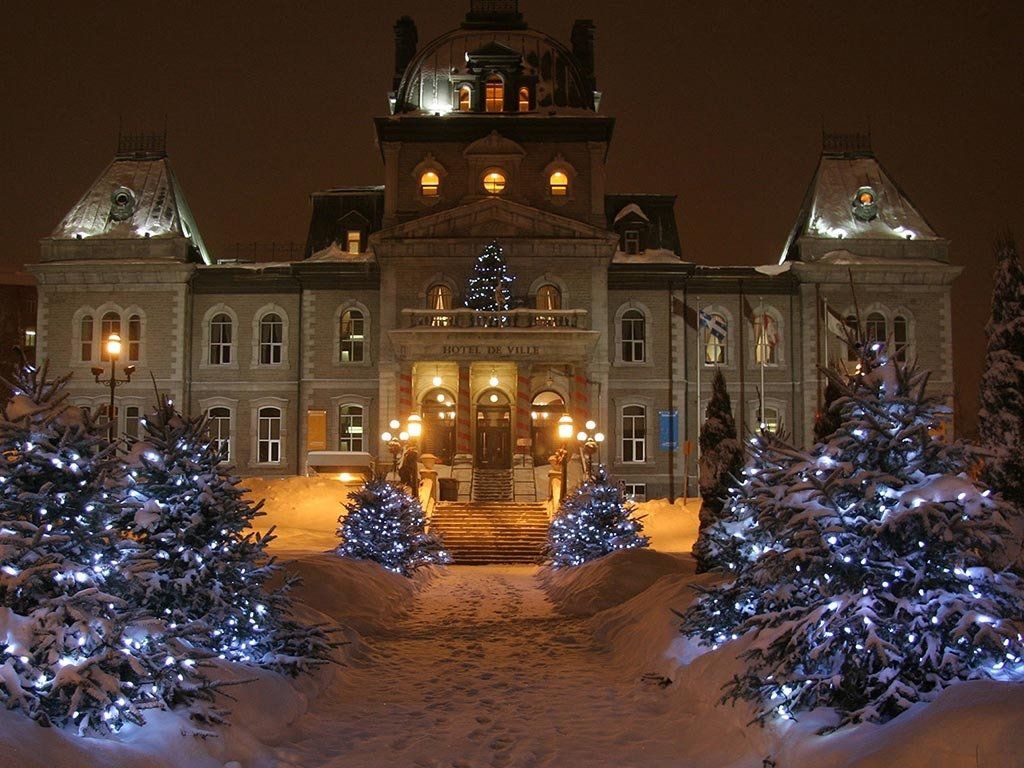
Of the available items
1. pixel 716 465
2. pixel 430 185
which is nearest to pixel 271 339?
pixel 430 185

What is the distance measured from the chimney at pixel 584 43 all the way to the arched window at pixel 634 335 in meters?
10.8

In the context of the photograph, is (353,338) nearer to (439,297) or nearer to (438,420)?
(439,297)

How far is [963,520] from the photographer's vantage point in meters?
7.81

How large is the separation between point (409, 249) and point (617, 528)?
20.7 metres

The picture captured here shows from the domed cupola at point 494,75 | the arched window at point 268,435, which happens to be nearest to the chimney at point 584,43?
the domed cupola at point 494,75

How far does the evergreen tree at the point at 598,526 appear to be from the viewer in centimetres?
2222

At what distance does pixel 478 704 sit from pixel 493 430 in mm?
30076

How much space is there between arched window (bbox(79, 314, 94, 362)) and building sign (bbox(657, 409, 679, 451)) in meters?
22.9

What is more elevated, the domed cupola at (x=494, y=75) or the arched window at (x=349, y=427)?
the domed cupola at (x=494, y=75)

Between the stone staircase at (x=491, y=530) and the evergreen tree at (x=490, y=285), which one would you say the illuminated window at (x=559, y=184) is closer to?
the evergreen tree at (x=490, y=285)

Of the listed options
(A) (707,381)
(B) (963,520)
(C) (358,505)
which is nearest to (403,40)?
(A) (707,381)

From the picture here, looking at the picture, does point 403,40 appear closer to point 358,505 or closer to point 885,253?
point 885,253

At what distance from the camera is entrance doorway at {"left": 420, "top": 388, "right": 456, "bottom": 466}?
131 feet

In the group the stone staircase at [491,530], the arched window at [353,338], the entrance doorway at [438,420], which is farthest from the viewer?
the arched window at [353,338]
